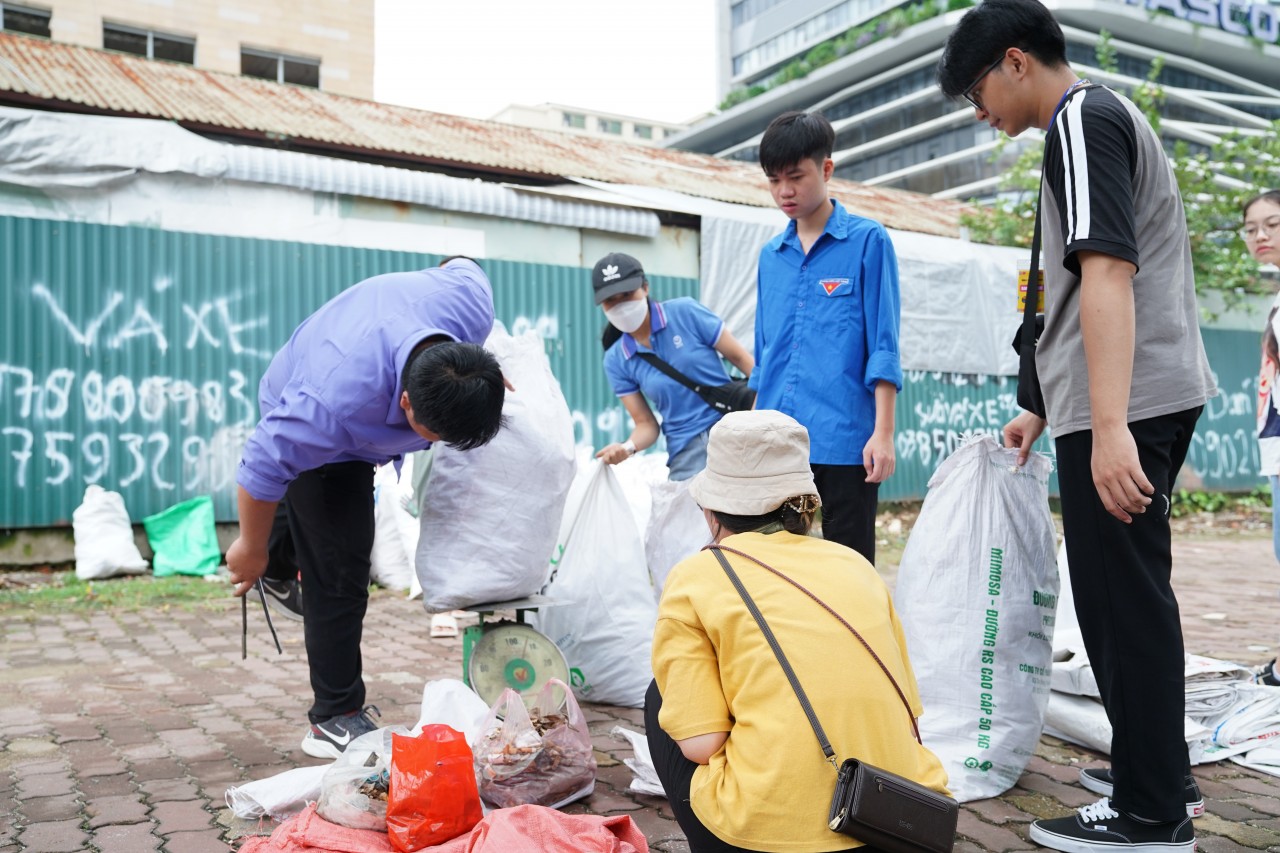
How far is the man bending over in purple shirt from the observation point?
263 cm

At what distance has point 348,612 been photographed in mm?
3090

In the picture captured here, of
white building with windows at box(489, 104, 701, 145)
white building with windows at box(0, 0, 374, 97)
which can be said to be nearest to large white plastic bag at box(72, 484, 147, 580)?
white building with windows at box(0, 0, 374, 97)

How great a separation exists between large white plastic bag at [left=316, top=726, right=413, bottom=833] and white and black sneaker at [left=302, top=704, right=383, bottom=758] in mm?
475

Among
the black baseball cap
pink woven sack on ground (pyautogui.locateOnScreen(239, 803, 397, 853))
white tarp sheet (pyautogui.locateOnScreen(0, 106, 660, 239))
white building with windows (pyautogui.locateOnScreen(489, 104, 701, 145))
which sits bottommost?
pink woven sack on ground (pyautogui.locateOnScreen(239, 803, 397, 853))

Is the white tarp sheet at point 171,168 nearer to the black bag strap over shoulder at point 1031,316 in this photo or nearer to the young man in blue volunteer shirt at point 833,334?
the young man in blue volunteer shirt at point 833,334

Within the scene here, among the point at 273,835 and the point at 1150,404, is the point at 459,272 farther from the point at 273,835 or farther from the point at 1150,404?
the point at 1150,404

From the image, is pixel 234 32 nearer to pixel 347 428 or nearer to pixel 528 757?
pixel 347 428

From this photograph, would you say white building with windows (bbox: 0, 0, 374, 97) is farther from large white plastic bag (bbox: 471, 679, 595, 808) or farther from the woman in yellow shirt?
the woman in yellow shirt

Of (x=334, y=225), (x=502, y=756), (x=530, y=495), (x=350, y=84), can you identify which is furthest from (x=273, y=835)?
(x=350, y=84)

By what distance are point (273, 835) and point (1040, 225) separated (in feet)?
7.54

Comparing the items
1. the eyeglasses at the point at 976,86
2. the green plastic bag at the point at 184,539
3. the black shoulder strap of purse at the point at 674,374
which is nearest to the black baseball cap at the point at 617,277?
the black shoulder strap of purse at the point at 674,374

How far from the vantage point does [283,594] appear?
11.6 feet

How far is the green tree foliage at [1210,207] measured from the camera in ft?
43.2

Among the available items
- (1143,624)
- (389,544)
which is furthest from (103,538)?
(1143,624)
